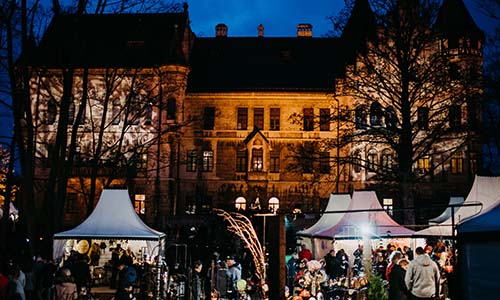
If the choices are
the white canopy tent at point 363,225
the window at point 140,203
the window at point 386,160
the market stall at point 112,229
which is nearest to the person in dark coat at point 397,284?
the white canopy tent at point 363,225

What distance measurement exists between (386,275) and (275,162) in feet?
94.3

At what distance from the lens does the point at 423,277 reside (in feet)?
40.1

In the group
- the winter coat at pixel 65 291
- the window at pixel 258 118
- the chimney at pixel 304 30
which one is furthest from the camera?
the chimney at pixel 304 30

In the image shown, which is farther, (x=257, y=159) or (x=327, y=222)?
(x=257, y=159)

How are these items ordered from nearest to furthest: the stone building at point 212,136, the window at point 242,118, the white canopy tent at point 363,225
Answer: the white canopy tent at point 363,225 → the stone building at point 212,136 → the window at point 242,118

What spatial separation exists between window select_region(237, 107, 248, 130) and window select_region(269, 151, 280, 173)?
2932mm

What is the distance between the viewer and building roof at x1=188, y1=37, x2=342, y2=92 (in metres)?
47.8

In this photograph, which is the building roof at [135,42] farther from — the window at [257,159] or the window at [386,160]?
the window at [386,160]

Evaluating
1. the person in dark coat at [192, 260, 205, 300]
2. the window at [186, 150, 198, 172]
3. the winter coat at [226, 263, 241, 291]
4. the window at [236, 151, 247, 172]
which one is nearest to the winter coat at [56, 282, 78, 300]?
the person in dark coat at [192, 260, 205, 300]

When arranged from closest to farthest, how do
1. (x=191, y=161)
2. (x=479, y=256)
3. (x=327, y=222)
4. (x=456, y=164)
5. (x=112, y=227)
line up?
(x=479, y=256) → (x=112, y=227) → (x=327, y=222) → (x=456, y=164) → (x=191, y=161)

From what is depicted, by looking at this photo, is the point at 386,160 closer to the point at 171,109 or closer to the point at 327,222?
the point at 171,109

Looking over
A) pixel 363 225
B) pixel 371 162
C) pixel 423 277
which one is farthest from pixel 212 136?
pixel 423 277

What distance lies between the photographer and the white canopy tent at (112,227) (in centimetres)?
1902

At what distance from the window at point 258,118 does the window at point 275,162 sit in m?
2.24
